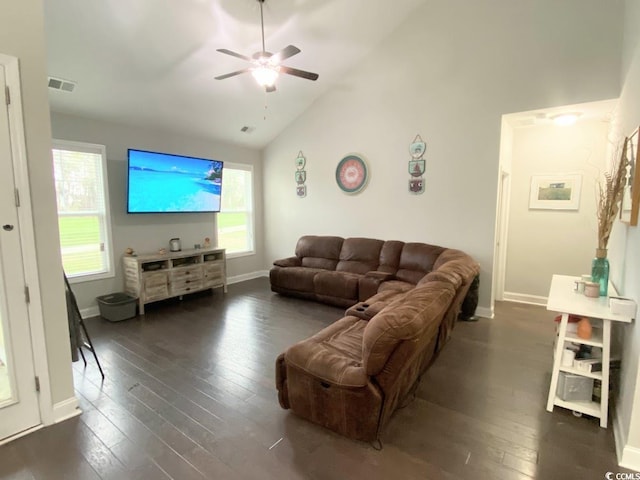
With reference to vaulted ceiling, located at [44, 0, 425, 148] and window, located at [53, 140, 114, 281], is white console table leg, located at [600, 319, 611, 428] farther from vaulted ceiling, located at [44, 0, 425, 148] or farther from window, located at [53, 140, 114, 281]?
window, located at [53, 140, 114, 281]

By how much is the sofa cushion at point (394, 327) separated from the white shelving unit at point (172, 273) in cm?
362

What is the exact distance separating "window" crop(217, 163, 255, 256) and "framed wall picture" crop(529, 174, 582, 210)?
480 centimetres

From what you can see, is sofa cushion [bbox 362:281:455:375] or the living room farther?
the living room

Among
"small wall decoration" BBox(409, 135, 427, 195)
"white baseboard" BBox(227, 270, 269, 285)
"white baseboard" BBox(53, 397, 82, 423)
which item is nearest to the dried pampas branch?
"small wall decoration" BBox(409, 135, 427, 195)

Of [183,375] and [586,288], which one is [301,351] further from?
[586,288]

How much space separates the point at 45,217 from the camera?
2.12 metres

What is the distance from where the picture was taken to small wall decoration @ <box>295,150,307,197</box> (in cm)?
589

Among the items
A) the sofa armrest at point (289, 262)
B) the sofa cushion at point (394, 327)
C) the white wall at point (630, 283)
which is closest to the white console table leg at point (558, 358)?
the white wall at point (630, 283)

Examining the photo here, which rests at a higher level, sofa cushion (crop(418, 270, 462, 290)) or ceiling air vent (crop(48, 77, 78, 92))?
ceiling air vent (crop(48, 77, 78, 92))

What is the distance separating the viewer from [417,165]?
15.1 feet

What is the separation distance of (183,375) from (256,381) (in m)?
0.66

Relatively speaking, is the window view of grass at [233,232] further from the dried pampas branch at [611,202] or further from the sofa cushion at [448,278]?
the dried pampas branch at [611,202]

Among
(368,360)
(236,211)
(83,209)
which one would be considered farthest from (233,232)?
(368,360)

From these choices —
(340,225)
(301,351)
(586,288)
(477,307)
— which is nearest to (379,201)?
(340,225)
